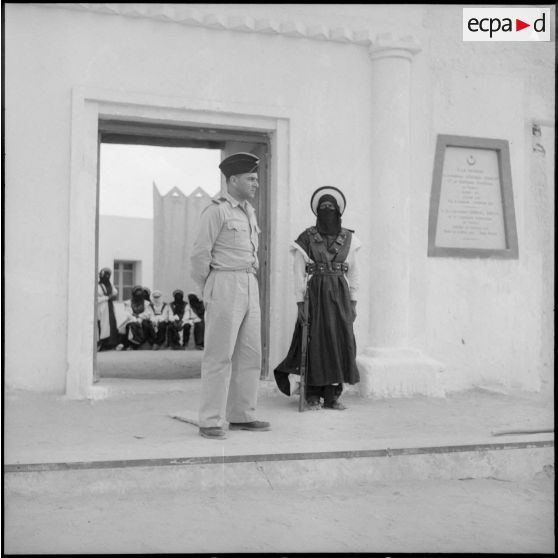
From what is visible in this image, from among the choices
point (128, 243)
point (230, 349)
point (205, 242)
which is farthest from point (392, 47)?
point (128, 243)

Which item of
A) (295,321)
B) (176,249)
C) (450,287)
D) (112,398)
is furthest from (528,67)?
(176,249)

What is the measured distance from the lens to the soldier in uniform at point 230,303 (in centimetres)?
491

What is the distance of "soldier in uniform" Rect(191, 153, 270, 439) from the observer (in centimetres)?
491

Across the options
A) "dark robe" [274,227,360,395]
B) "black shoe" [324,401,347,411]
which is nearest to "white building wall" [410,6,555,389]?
"dark robe" [274,227,360,395]

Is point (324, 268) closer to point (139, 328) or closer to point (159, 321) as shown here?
point (139, 328)

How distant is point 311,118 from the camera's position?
6.95 metres

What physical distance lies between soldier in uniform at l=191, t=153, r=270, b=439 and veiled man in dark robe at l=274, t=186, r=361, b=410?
1.08m

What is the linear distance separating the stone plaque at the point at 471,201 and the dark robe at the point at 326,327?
140 cm

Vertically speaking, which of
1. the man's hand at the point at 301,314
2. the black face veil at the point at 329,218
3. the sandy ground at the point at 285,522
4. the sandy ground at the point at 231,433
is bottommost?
the sandy ground at the point at 285,522

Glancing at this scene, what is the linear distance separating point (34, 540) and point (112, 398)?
2.87 metres

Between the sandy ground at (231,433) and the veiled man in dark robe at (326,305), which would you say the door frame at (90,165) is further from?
the veiled man in dark robe at (326,305)

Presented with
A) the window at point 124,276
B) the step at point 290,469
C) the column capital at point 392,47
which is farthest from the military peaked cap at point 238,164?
the window at point 124,276

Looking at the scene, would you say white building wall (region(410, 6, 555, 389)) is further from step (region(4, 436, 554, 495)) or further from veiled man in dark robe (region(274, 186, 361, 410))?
step (region(4, 436, 554, 495))

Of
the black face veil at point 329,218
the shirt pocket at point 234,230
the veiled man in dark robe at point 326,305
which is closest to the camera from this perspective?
the shirt pocket at point 234,230
